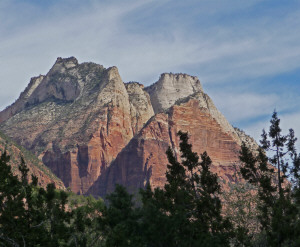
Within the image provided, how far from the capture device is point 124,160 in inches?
7407

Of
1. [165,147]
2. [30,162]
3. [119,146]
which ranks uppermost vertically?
[119,146]

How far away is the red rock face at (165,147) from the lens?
18150 centimetres

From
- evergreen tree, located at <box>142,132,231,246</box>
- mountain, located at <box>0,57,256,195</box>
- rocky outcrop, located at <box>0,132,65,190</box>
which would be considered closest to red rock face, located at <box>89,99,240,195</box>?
mountain, located at <box>0,57,256,195</box>

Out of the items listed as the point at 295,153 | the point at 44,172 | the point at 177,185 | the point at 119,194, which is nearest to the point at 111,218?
the point at 119,194

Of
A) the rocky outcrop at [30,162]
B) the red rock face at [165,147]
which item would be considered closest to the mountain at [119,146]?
the red rock face at [165,147]

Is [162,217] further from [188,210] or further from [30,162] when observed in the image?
[30,162]

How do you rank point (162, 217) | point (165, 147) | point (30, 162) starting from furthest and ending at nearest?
point (165, 147) → point (30, 162) → point (162, 217)

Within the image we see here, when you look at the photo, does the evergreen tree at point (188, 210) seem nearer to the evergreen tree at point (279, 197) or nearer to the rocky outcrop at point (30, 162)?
the evergreen tree at point (279, 197)

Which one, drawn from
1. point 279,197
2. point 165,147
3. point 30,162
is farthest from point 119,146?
point 279,197

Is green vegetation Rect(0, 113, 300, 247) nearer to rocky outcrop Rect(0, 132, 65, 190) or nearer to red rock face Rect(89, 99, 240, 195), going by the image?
rocky outcrop Rect(0, 132, 65, 190)

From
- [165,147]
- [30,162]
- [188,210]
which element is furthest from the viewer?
[165,147]

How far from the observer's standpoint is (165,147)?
187m

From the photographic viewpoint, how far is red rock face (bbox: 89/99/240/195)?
7146 inches

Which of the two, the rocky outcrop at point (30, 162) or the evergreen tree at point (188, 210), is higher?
the rocky outcrop at point (30, 162)
